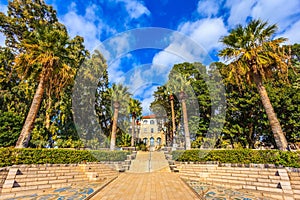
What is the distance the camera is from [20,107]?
51.2ft

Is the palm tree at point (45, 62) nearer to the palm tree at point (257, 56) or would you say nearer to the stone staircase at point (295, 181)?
the palm tree at point (257, 56)

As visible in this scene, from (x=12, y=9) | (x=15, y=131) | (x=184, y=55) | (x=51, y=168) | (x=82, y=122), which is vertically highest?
(x=12, y=9)

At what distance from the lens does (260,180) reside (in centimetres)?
631

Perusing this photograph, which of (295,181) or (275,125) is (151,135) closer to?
(275,125)

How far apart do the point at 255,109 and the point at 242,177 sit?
441 inches

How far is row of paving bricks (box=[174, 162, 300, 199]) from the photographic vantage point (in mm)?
5355

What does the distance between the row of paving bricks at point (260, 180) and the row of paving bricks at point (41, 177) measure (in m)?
6.05

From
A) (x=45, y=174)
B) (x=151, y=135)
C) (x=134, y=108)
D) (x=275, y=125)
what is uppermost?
(x=134, y=108)

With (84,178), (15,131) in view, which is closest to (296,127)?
(84,178)

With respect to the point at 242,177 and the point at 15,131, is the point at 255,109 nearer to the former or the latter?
the point at 242,177

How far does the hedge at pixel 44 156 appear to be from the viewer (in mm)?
7160

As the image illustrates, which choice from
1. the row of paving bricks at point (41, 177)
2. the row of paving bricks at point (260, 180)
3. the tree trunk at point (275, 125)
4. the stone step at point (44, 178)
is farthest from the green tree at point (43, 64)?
the tree trunk at point (275, 125)

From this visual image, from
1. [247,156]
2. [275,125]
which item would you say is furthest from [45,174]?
[275,125]

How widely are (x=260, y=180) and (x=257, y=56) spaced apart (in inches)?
254
